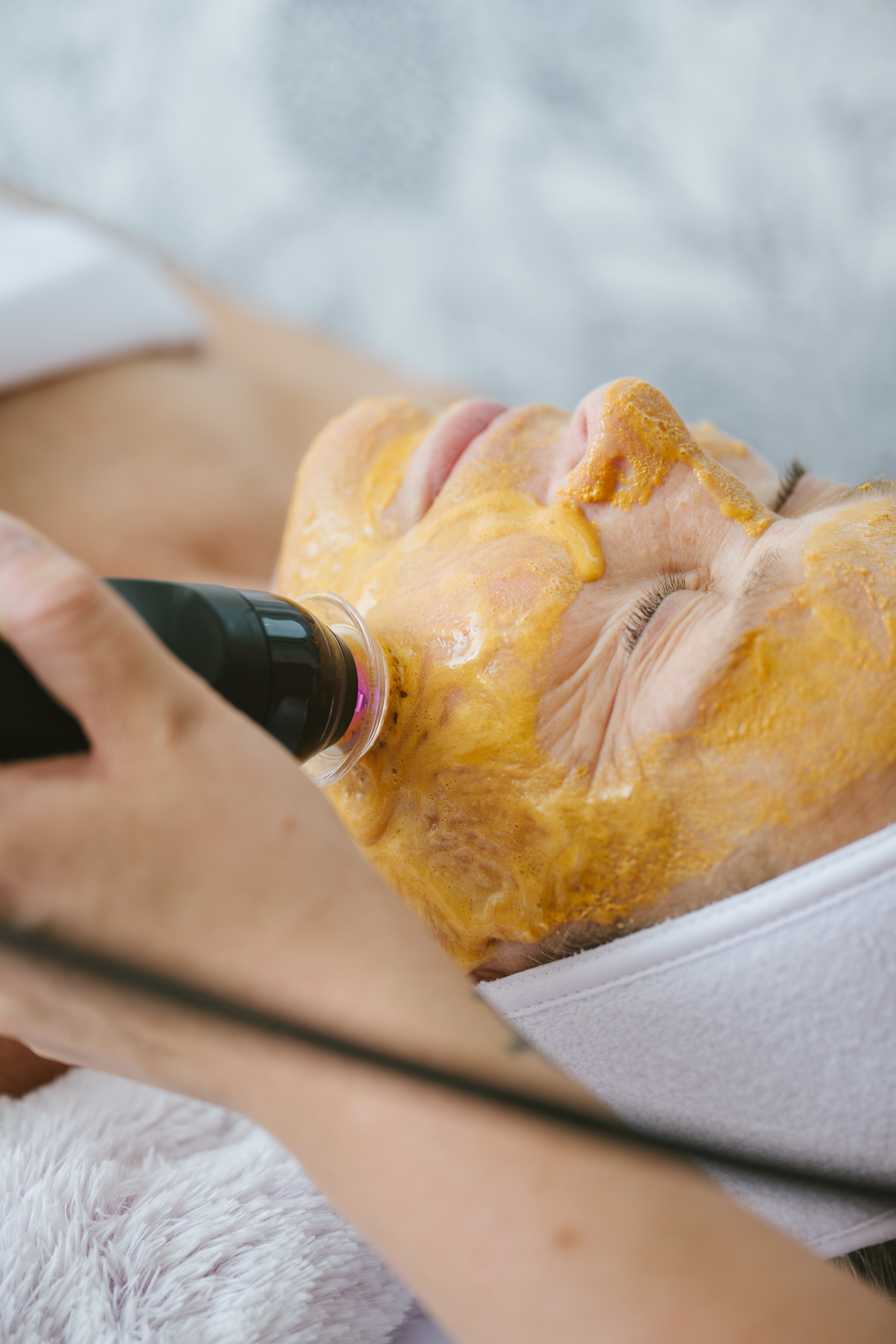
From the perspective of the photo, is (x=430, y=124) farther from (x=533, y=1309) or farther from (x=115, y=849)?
(x=533, y=1309)

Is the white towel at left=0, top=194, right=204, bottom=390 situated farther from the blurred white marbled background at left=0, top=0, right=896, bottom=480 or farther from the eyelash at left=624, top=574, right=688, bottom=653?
the eyelash at left=624, top=574, right=688, bottom=653

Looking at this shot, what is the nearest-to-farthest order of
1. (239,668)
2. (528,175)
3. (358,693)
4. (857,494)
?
(239,668)
(358,693)
(857,494)
(528,175)

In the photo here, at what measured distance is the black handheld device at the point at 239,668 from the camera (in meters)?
0.43

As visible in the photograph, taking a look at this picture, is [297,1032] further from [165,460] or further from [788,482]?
[165,460]

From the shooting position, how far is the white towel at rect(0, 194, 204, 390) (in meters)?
1.28

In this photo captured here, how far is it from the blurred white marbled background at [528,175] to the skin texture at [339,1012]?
1.24 meters

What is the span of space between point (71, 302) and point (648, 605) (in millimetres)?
1057

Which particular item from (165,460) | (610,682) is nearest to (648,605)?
(610,682)

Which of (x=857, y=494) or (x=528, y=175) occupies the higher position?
(x=528, y=175)

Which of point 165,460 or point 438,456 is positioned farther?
point 165,460

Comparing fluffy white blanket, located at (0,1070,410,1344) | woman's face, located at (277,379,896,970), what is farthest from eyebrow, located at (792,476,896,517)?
fluffy white blanket, located at (0,1070,410,1344)

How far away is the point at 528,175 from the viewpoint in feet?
5.44

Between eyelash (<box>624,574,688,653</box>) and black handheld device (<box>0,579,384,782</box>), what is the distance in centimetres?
22

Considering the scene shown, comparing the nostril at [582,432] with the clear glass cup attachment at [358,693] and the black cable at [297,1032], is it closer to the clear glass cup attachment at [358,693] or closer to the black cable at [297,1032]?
the clear glass cup attachment at [358,693]
